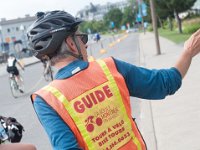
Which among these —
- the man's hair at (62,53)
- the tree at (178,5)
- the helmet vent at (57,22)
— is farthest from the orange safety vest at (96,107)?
the tree at (178,5)

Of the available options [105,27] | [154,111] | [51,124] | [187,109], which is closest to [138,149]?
[51,124]

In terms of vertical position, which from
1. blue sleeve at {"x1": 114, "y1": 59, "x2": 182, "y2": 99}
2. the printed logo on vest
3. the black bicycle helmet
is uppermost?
the black bicycle helmet

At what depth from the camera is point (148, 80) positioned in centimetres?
246

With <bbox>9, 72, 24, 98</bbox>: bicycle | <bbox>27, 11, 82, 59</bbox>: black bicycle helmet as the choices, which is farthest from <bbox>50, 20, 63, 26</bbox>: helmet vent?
<bbox>9, 72, 24, 98</bbox>: bicycle

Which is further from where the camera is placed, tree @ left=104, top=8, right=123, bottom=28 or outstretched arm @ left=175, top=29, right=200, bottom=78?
tree @ left=104, top=8, right=123, bottom=28

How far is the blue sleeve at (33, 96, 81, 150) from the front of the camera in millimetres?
2168

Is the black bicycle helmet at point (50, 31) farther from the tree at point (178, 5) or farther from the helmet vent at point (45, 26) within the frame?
the tree at point (178, 5)

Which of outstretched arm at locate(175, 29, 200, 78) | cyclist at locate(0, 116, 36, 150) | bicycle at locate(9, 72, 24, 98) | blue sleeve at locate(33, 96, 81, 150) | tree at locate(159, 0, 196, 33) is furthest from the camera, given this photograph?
tree at locate(159, 0, 196, 33)

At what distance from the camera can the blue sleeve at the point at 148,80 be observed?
8.00 feet

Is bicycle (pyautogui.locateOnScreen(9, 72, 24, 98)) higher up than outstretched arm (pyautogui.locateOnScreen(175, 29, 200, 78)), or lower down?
lower down

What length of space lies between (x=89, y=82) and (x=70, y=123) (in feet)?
0.71

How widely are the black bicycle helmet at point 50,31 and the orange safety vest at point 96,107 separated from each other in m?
0.17

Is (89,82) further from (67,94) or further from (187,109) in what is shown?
→ (187,109)

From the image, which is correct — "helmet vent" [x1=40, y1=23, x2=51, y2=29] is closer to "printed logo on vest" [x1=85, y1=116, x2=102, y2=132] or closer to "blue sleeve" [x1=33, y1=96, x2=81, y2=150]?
"blue sleeve" [x1=33, y1=96, x2=81, y2=150]
